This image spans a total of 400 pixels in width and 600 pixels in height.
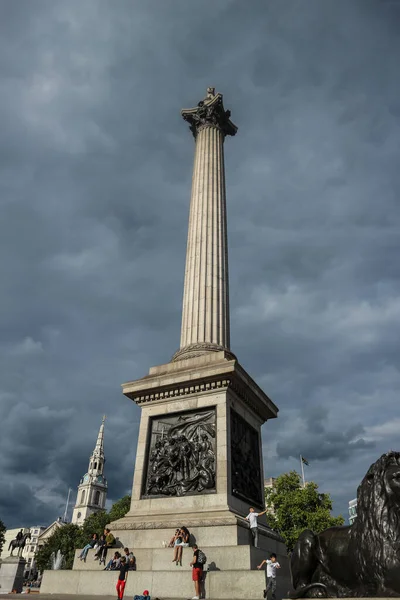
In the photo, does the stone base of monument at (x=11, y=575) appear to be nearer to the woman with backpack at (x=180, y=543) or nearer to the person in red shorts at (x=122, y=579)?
the person in red shorts at (x=122, y=579)

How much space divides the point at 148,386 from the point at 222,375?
2.89 metres

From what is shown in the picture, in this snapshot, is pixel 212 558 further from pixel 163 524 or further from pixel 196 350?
pixel 196 350

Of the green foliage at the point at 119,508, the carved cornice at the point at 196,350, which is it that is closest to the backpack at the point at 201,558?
the carved cornice at the point at 196,350

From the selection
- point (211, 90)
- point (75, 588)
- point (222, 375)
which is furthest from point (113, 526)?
point (211, 90)

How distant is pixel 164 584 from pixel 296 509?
37.3m

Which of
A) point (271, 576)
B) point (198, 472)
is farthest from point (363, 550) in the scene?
point (198, 472)

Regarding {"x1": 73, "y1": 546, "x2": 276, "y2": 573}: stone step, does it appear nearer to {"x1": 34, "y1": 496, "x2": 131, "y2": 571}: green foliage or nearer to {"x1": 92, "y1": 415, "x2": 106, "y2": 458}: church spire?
{"x1": 34, "y1": 496, "x2": 131, "y2": 571}: green foliage

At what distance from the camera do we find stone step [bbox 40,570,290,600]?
9938 millimetres

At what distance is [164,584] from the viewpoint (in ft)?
35.1

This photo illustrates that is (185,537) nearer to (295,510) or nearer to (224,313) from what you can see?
(224,313)

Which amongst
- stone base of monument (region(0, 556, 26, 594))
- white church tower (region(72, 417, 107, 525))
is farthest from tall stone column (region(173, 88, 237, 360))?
white church tower (region(72, 417, 107, 525))

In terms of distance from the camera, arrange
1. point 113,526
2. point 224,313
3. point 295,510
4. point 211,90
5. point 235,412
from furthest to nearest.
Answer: point 295,510, point 211,90, point 224,313, point 235,412, point 113,526

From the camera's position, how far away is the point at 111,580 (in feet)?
37.1

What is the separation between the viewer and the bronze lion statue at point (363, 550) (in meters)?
5.82
